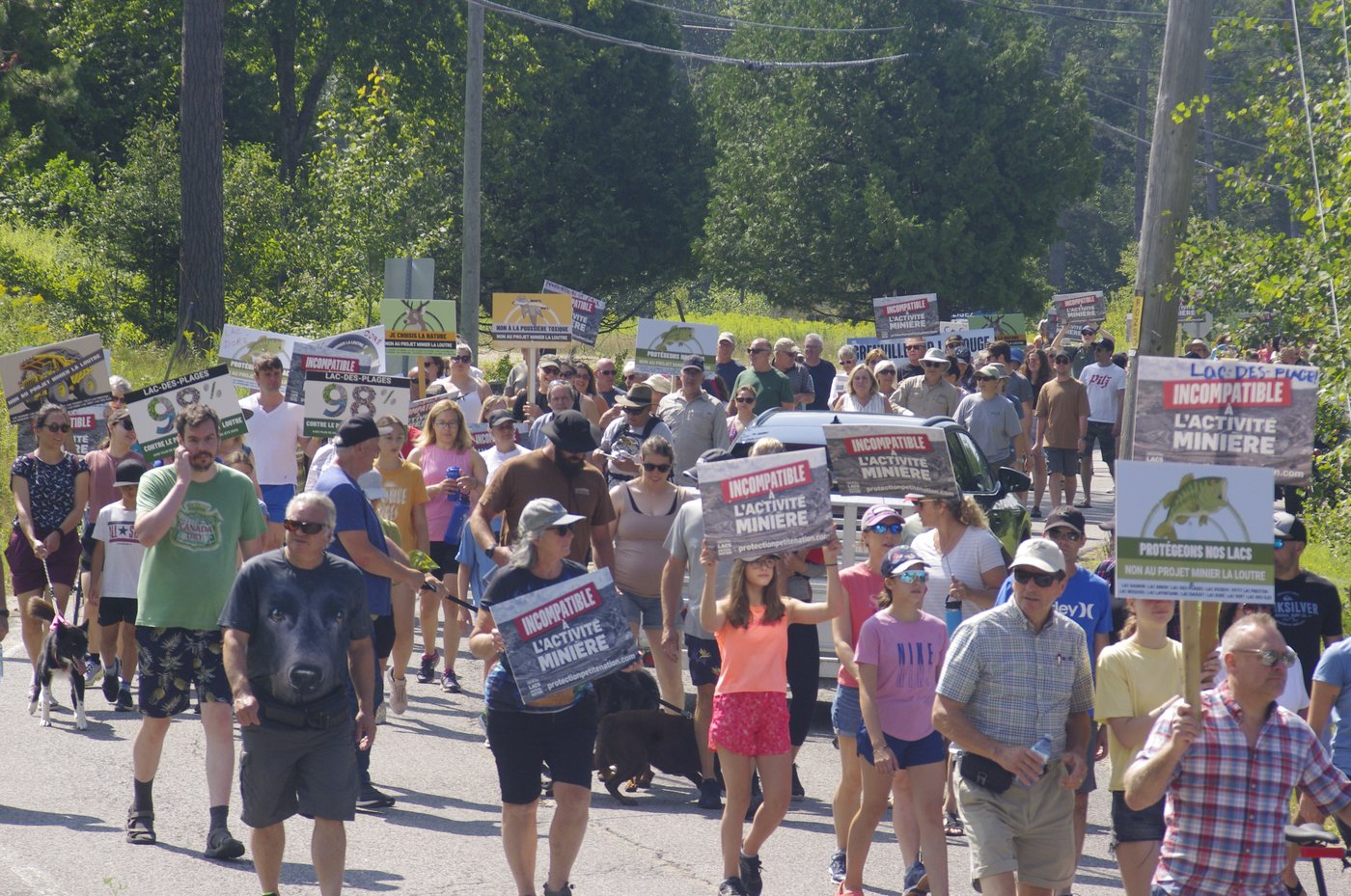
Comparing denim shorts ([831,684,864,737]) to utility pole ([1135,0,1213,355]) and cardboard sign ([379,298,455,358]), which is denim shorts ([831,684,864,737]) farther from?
cardboard sign ([379,298,455,358])

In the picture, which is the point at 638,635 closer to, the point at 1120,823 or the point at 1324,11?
the point at 1120,823

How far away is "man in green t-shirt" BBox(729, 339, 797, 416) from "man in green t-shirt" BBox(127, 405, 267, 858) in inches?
365

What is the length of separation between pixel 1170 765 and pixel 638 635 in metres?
5.56

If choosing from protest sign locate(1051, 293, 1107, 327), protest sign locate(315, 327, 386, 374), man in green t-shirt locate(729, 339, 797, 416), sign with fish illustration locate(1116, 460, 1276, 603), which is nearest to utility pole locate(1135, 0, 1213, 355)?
man in green t-shirt locate(729, 339, 797, 416)

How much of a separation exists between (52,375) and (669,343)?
8.22m

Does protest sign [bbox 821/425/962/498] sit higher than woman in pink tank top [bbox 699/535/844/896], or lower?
higher

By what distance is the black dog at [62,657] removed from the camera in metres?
9.57

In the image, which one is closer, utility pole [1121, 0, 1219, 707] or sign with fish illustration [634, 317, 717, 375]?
utility pole [1121, 0, 1219, 707]

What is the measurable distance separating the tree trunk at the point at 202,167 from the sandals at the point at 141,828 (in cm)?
1507

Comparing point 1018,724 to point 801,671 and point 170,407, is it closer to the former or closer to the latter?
point 801,671

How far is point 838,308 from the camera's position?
41406 millimetres

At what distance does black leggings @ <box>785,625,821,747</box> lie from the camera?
26.5ft

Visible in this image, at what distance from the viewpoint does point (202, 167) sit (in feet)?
71.8

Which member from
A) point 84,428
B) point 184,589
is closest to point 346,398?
point 84,428
